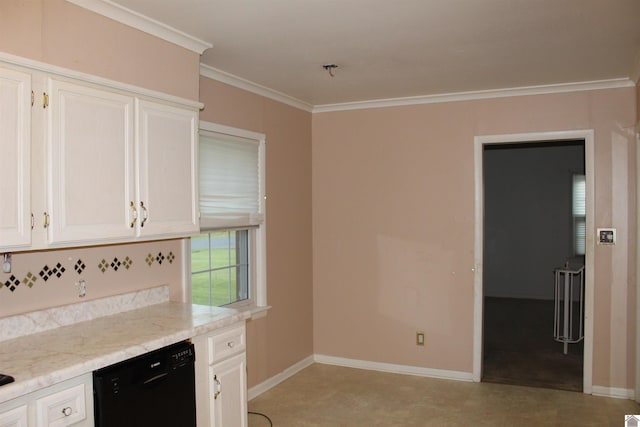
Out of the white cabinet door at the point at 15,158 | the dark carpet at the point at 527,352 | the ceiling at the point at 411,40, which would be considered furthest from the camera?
the dark carpet at the point at 527,352

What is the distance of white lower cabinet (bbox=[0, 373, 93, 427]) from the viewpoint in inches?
73.5

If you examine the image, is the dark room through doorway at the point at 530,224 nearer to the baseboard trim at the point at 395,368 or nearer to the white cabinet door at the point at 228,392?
the baseboard trim at the point at 395,368

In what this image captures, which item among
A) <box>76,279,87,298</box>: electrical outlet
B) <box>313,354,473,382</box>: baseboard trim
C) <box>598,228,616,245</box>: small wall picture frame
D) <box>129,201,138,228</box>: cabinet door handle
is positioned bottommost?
<box>313,354,473,382</box>: baseboard trim

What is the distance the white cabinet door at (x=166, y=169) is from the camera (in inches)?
107

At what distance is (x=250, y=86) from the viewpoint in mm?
4191

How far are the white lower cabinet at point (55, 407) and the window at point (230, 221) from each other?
159cm

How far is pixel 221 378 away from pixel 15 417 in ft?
3.78

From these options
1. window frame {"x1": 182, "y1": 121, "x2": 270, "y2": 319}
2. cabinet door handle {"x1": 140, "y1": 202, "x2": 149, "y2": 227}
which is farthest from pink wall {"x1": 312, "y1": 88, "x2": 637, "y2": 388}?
cabinet door handle {"x1": 140, "y1": 202, "x2": 149, "y2": 227}

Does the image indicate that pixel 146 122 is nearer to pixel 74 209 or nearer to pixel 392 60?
pixel 74 209

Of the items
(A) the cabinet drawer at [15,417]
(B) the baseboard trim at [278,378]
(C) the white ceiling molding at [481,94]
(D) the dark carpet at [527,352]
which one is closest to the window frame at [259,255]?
(B) the baseboard trim at [278,378]

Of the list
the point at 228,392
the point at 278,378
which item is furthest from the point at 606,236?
the point at 228,392

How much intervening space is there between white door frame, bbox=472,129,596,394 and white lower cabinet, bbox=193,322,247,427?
2.41 metres

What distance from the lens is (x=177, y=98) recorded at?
9.59ft

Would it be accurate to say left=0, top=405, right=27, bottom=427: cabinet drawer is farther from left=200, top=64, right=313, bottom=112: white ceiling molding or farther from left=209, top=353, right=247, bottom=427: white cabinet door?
left=200, top=64, right=313, bottom=112: white ceiling molding
